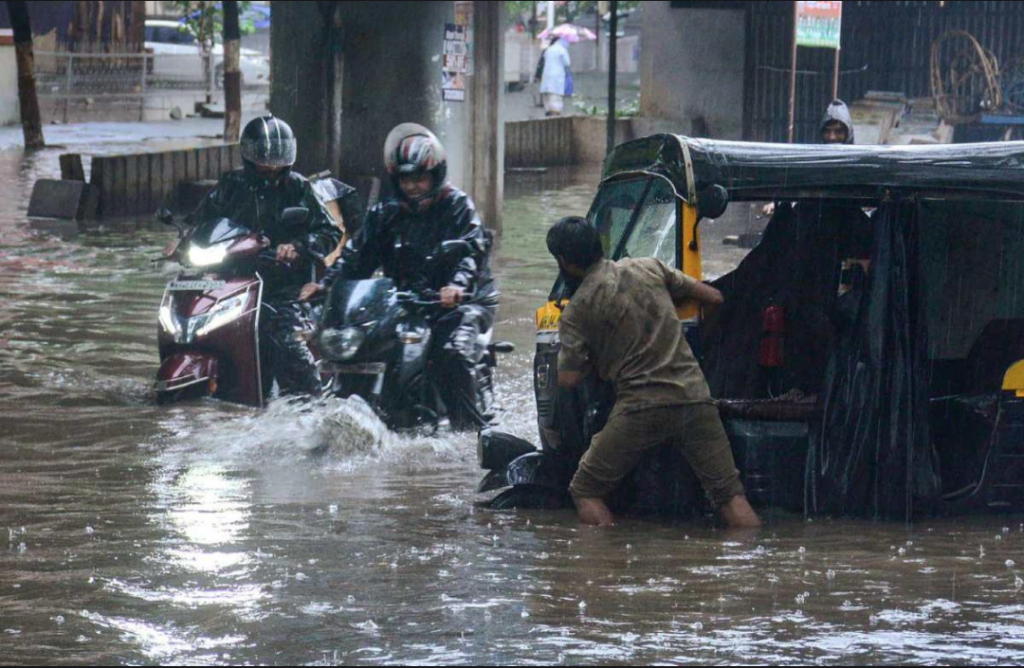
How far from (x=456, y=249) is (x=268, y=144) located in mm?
1769

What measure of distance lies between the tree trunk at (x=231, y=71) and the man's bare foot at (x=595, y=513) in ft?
63.2

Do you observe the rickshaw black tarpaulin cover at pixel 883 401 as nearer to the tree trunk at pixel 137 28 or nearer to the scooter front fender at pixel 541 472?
the scooter front fender at pixel 541 472

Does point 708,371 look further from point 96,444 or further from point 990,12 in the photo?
point 990,12

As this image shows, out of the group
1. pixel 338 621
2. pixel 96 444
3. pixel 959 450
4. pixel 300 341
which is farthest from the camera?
pixel 300 341

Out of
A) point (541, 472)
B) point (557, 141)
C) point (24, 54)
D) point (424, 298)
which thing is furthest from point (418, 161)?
point (557, 141)

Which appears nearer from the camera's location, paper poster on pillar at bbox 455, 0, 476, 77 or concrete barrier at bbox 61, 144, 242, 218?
paper poster on pillar at bbox 455, 0, 476, 77

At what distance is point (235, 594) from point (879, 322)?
2.86m

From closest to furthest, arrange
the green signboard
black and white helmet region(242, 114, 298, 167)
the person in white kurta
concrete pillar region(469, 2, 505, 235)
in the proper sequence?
black and white helmet region(242, 114, 298, 167)
the green signboard
concrete pillar region(469, 2, 505, 235)
the person in white kurta

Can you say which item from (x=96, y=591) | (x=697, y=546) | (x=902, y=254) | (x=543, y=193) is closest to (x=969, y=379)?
(x=902, y=254)

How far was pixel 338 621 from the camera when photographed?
576cm

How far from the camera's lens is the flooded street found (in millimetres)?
5531

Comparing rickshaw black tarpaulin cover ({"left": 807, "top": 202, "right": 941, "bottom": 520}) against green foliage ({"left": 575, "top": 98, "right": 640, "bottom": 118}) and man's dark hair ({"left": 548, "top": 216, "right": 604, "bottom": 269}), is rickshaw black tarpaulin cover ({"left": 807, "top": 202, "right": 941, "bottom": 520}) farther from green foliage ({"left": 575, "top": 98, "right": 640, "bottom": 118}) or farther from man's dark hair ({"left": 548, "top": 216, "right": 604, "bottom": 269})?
green foliage ({"left": 575, "top": 98, "right": 640, "bottom": 118})

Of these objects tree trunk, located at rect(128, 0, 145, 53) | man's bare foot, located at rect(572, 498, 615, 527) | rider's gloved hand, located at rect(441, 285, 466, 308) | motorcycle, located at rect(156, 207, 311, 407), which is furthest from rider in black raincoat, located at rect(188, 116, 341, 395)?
tree trunk, located at rect(128, 0, 145, 53)

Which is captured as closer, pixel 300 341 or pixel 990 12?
pixel 300 341
